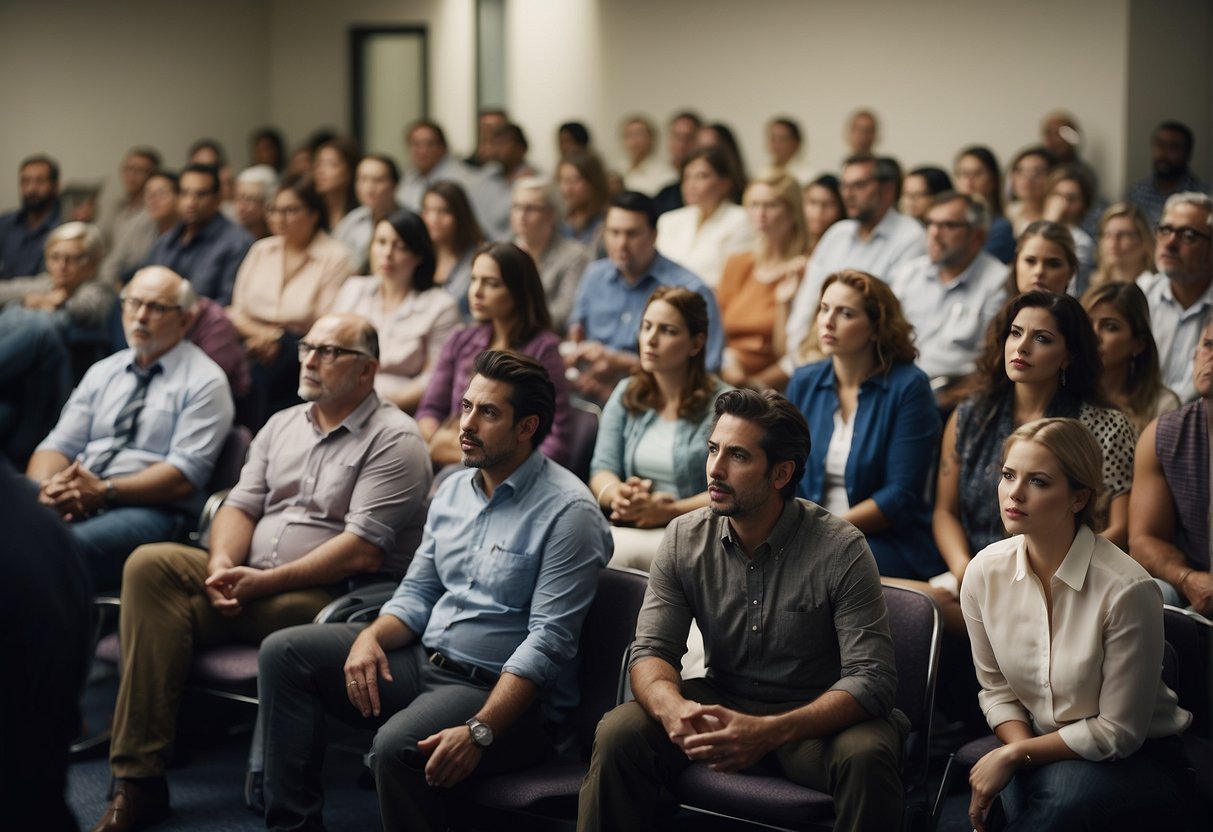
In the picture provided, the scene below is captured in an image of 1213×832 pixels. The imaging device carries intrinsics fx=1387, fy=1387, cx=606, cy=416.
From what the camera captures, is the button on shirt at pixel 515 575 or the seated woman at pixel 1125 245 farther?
the seated woman at pixel 1125 245

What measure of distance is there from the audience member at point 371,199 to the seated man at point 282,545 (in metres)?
2.49

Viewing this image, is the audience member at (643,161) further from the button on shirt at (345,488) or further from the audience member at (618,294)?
the button on shirt at (345,488)

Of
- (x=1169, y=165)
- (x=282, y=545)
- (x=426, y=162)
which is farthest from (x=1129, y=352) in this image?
(x=426, y=162)

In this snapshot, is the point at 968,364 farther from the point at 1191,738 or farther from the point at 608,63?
the point at 608,63

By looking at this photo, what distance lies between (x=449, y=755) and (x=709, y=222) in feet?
11.1

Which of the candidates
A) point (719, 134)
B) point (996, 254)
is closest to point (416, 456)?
point (996, 254)

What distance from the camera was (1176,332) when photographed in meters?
4.12

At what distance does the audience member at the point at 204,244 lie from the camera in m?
5.71

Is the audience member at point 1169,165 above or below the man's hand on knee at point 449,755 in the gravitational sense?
above

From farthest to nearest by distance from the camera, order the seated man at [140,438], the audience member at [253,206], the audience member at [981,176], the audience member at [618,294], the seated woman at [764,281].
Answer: the audience member at [253,206]
the audience member at [981,176]
the seated woman at [764,281]
the audience member at [618,294]
the seated man at [140,438]

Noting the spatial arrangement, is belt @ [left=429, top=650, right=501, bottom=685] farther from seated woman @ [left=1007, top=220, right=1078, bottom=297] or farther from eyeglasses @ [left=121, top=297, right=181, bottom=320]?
seated woman @ [left=1007, top=220, right=1078, bottom=297]

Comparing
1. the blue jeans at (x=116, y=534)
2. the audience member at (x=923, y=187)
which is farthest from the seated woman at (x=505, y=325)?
the audience member at (x=923, y=187)

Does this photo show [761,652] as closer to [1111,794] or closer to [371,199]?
[1111,794]

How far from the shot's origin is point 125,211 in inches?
320
